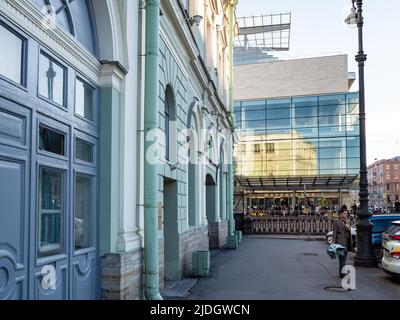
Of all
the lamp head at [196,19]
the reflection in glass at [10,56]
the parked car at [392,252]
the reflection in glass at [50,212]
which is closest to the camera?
the reflection in glass at [10,56]

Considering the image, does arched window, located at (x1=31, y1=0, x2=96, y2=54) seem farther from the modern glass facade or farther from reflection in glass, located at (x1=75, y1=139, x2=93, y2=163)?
the modern glass facade

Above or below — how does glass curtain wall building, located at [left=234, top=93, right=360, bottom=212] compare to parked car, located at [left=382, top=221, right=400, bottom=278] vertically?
above

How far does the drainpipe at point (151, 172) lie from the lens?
297 inches

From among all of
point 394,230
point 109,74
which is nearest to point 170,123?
point 109,74

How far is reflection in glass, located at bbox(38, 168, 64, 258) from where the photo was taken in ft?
17.4

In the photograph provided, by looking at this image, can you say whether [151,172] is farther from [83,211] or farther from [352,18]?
[352,18]

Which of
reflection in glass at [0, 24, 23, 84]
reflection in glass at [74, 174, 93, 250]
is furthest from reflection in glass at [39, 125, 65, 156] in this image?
reflection in glass at [0, 24, 23, 84]

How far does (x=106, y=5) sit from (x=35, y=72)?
2299mm

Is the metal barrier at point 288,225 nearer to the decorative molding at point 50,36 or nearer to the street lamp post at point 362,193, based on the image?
the street lamp post at point 362,193

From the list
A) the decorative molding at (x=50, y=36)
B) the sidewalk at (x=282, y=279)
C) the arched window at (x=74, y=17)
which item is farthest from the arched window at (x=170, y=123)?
the decorative molding at (x=50, y=36)

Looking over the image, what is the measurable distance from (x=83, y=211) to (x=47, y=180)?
1.13 meters

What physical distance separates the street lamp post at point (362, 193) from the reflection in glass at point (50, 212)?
31.4ft

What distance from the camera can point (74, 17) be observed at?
6445mm

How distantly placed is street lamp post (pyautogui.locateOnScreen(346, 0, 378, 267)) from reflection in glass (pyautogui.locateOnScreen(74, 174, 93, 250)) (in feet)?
29.0
